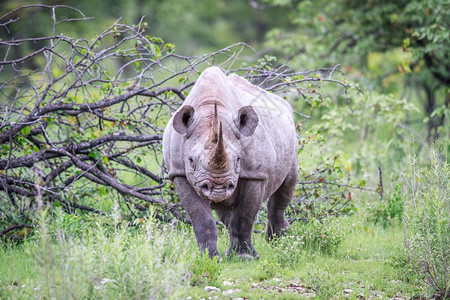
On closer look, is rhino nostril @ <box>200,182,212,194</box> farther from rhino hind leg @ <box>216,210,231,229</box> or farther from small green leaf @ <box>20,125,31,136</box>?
small green leaf @ <box>20,125,31,136</box>

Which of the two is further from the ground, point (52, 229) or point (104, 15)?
point (104, 15)

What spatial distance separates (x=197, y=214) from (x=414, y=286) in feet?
7.36

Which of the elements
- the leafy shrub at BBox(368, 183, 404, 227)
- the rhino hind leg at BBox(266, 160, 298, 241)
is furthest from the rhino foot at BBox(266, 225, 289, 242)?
the leafy shrub at BBox(368, 183, 404, 227)

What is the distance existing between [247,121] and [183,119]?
64 centimetres

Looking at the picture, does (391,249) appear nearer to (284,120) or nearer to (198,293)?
(284,120)

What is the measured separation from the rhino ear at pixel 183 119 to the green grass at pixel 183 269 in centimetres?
97

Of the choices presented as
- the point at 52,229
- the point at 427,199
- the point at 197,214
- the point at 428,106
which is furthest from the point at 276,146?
the point at 428,106

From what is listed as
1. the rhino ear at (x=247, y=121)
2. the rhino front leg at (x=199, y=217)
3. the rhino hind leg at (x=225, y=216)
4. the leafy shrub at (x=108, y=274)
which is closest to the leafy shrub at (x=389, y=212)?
the rhino hind leg at (x=225, y=216)

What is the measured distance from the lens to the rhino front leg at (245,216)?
6.99m

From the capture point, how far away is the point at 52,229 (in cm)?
751

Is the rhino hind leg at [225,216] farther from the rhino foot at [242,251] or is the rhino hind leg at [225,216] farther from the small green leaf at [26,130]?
the small green leaf at [26,130]

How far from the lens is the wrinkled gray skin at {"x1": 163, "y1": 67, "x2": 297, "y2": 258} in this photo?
6293mm

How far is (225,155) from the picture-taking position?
6.16 meters

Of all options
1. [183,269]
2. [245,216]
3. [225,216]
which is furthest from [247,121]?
[183,269]
